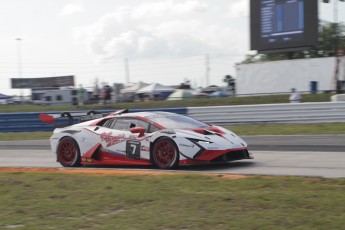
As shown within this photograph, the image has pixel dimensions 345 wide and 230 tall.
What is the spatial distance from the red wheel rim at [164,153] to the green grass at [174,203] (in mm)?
1434

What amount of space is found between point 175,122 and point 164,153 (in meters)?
0.69

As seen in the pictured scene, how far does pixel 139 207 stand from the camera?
5.97 m

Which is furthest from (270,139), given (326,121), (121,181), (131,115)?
(121,181)

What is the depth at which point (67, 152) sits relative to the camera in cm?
1104

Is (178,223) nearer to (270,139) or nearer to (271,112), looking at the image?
(270,139)

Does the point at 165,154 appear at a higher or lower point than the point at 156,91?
lower

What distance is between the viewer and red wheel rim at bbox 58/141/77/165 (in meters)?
10.9

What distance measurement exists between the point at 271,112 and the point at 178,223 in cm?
1500

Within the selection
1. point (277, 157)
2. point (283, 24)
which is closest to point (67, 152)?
point (277, 157)

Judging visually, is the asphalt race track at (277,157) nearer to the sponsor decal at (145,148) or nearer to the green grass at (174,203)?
the sponsor decal at (145,148)

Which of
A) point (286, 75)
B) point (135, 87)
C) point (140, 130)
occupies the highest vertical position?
point (286, 75)

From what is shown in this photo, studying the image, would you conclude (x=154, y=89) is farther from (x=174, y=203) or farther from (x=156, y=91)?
(x=174, y=203)

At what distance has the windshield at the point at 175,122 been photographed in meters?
9.77

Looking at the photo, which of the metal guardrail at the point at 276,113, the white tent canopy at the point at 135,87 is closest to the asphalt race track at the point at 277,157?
the metal guardrail at the point at 276,113
